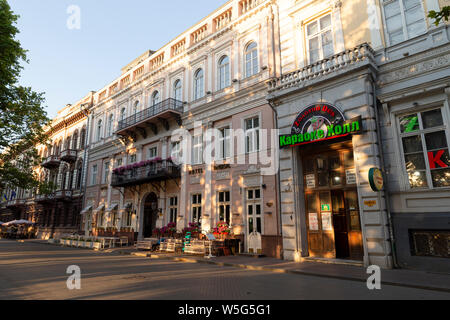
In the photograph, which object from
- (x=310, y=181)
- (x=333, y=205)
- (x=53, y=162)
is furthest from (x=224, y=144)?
(x=53, y=162)

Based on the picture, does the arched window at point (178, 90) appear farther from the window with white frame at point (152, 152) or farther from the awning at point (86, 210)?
the awning at point (86, 210)

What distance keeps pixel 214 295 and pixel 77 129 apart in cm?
3281

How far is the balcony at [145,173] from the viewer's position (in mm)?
19344

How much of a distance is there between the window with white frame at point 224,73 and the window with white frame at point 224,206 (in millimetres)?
6934

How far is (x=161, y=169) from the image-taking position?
64.5ft

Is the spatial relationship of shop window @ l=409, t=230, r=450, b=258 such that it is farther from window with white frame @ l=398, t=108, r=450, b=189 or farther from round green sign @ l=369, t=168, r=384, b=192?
round green sign @ l=369, t=168, r=384, b=192

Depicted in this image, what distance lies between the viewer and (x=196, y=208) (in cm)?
1822

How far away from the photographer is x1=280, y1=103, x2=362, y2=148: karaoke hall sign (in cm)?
→ 1111

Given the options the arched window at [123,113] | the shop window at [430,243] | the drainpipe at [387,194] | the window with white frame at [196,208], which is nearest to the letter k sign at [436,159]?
the drainpipe at [387,194]

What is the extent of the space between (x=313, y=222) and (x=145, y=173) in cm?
1307

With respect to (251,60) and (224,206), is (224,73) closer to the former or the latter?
(251,60)

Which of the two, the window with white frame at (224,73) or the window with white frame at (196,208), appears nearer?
the window with white frame at (196,208)
